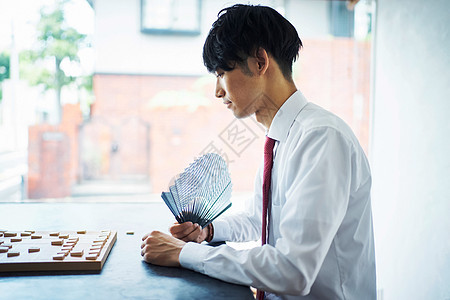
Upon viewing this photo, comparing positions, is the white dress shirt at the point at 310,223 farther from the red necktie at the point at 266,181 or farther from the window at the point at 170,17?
the window at the point at 170,17

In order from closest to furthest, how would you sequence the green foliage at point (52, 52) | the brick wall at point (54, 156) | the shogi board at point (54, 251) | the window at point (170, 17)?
the shogi board at point (54, 251)
the window at point (170, 17)
the green foliage at point (52, 52)
the brick wall at point (54, 156)

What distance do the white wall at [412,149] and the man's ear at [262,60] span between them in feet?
3.90

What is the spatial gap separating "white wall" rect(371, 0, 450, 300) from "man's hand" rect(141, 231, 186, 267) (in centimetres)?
143

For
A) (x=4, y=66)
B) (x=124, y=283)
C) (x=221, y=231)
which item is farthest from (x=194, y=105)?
(x=124, y=283)

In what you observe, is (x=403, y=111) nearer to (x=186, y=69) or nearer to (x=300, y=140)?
(x=300, y=140)

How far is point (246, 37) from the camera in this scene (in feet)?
3.67

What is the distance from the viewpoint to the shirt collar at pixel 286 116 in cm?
115

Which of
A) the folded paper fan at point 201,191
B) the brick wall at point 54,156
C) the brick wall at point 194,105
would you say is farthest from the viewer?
the brick wall at point 54,156

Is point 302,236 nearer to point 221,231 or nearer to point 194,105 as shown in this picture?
point 221,231

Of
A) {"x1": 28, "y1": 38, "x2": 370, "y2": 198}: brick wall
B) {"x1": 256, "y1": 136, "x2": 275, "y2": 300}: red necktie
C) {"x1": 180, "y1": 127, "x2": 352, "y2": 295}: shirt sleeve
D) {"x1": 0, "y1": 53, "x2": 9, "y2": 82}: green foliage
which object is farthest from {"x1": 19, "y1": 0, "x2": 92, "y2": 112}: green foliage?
{"x1": 180, "y1": 127, "x2": 352, "y2": 295}: shirt sleeve

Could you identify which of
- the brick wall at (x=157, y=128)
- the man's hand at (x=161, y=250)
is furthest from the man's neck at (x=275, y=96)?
the brick wall at (x=157, y=128)

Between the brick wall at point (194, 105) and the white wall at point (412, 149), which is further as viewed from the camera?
the brick wall at point (194, 105)

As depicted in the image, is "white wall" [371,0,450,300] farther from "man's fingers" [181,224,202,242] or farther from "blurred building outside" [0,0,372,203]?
"blurred building outside" [0,0,372,203]

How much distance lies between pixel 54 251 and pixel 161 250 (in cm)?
26
